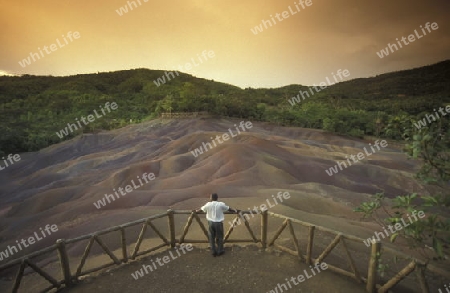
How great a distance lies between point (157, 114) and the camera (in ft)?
243

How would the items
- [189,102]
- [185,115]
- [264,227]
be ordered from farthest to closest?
[189,102] < [185,115] < [264,227]

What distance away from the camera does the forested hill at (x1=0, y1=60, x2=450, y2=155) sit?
6456cm

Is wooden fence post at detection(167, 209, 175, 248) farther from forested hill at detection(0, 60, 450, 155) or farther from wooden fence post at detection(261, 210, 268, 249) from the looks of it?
forested hill at detection(0, 60, 450, 155)

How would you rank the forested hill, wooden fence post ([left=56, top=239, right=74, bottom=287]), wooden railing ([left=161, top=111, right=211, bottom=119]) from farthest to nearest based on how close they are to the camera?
wooden railing ([left=161, top=111, right=211, bottom=119]) → the forested hill → wooden fence post ([left=56, top=239, right=74, bottom=287])

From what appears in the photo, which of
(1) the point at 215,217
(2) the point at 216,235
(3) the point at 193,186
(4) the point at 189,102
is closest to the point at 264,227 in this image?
(2) the point at 216,235

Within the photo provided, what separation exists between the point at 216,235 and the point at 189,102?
63016 millimetres

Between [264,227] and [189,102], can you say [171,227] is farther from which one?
[189,102]

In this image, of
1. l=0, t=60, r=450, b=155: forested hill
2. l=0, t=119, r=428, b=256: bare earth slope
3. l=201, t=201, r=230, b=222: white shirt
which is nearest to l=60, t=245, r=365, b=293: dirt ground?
l=201, t=201, r=230, b=222: white shirt

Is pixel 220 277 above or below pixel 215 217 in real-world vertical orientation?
below

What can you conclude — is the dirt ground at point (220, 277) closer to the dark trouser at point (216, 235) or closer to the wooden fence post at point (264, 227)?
the dark trouser at point (216, 235)

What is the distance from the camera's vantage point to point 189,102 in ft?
232

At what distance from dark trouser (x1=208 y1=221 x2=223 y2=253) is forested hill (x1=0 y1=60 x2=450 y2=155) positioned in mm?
6087

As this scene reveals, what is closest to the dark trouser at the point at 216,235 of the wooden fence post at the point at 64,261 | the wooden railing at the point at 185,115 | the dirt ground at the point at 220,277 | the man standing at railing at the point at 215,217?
the man standing at railing at the point at 215,217

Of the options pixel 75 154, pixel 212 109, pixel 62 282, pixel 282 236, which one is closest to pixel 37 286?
pixel 62 282
